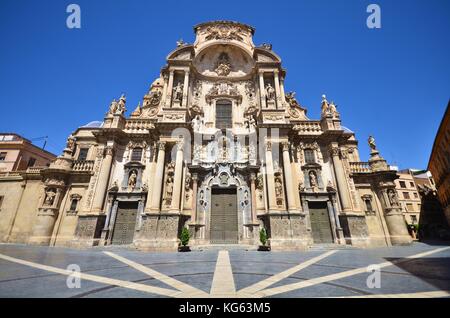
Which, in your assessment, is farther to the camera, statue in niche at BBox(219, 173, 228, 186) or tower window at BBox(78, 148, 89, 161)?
tower window at BBox(78, 148, 89, 161)

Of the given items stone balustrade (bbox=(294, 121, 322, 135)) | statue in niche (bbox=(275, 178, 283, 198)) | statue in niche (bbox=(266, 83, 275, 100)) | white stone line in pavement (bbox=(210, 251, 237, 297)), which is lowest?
white stone line in pavement (bbox=(210, 251, 237, 297))

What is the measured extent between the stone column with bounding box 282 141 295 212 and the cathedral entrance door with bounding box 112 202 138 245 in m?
11.8

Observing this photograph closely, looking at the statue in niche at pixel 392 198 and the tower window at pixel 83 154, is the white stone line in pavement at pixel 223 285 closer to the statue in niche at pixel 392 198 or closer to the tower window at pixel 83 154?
the statue in niche at pixel 392 198

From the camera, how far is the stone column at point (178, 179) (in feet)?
46.9

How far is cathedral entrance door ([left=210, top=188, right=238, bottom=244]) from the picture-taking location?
48.6ft

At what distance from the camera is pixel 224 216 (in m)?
15.6

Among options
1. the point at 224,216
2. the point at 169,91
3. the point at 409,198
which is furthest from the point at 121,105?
the point at 409,198

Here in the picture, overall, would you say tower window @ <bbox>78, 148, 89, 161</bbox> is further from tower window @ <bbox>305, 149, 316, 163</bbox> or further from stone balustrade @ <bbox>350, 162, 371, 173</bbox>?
stone balustrade @ <bbox>350, 162, 371, 173</bbox>

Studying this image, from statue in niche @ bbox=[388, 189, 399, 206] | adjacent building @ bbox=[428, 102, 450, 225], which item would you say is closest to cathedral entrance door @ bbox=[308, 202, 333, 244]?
statue in niche @ bbox=[388, 189, 399, 206]

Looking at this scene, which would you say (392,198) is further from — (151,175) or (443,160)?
(151,175)

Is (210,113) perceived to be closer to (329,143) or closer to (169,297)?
(329,143)

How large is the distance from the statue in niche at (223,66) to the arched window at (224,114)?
11.9ft

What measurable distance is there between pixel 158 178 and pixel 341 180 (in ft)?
47.2
